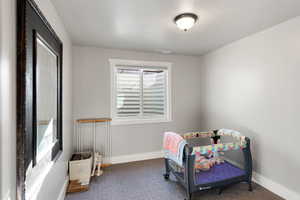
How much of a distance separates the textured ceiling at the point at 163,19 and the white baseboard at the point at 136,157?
2.36 metres

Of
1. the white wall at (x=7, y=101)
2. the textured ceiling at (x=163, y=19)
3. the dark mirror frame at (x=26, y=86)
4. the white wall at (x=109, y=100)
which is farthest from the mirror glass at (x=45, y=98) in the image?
the white wall at (x=109, y=100)

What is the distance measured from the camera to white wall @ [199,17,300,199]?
2.07m

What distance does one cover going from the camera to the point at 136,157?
3455 millimetres

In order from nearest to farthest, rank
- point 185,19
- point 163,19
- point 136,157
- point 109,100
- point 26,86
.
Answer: point 26,86, point 185,19, point 163,19, point 109,100, point 136,157

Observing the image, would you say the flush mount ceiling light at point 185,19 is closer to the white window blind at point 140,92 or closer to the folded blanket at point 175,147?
the folded blanket at point 175,147

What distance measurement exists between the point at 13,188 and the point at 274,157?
3.01 metres

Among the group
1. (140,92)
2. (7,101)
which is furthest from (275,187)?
(7,101)

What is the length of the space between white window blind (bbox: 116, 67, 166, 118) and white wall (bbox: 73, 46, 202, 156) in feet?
0.80

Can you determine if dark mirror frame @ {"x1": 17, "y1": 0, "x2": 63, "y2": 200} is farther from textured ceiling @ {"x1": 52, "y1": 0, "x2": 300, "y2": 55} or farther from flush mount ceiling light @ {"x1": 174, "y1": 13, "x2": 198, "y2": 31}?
flush mount ceiling light @ {"x1": 174, "y1": 13, "x2": 198, "y2": 31}

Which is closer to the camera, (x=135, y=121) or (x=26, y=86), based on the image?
(x=26, y=86)

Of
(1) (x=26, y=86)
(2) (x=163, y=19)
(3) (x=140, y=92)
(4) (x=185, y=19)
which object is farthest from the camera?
(3) (x=140, y=92)

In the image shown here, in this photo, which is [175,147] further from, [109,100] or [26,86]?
[26,86]

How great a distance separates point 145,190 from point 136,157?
1.13 metres

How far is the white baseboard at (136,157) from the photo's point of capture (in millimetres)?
3314
